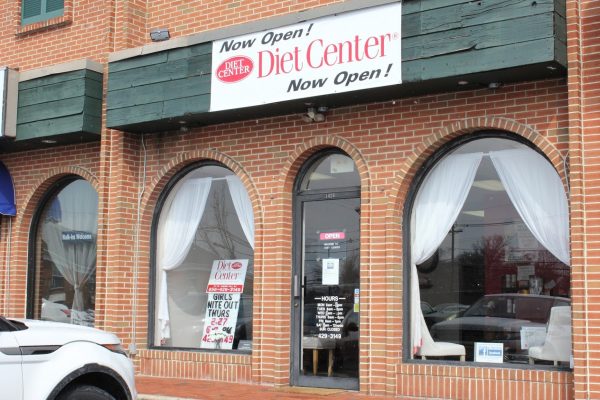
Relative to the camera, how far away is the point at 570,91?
29.2 ft

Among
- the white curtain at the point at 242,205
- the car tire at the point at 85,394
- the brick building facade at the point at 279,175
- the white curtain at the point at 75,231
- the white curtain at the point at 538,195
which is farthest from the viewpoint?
the white curtain at the point at 75,231

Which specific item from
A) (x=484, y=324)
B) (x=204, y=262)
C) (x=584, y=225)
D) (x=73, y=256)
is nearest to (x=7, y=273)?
(x=73, y=256)

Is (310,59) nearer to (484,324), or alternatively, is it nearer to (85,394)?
(484,324)

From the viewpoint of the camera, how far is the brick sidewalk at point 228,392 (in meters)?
10.1

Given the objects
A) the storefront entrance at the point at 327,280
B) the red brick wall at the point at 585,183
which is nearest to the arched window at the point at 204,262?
the storefront entrance at the point at 327,280

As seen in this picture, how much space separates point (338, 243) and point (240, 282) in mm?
1730

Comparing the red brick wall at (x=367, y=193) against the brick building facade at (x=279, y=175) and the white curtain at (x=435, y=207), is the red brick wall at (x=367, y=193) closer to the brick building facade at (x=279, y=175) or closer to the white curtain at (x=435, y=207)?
the brick building facade at (x=279, y=175)

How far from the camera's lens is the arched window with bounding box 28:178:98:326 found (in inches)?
551

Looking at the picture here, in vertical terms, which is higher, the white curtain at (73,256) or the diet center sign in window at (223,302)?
the white curtain at (73,256)

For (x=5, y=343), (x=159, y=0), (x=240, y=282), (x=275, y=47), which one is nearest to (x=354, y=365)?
(x=240, y=282)

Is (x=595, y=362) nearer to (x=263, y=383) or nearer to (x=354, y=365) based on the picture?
(x=354, y=365)

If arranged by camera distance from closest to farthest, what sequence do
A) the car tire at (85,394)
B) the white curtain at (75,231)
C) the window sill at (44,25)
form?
the car tire at (85,394) < the window sill at (44,25) < the white curtain at (75,231)

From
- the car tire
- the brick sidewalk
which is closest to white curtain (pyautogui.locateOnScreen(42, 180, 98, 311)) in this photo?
the brick sidewalk

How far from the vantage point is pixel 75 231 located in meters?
14.3
